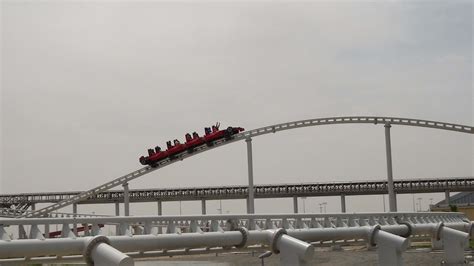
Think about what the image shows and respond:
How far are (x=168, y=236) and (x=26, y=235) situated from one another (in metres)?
5.17

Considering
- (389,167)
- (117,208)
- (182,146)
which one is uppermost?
(182,146)

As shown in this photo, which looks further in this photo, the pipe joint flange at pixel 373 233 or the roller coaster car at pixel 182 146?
the roller coaster car at pixel 182 146

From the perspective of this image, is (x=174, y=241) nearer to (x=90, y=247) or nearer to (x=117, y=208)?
(x=90, y=247)

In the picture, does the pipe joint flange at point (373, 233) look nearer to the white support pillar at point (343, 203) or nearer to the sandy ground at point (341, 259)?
the sandy ground at point (341, 259)

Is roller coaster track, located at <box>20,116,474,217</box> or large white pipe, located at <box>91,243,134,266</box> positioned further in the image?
roller coaster track, located at <box>20,116,474,217</box>

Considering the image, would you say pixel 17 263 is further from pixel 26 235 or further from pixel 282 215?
pixel 282 215

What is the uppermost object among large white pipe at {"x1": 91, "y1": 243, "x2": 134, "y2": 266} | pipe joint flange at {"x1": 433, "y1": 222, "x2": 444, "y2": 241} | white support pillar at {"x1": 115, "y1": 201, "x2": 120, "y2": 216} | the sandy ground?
white support pillar at {"x1": 115, "y1": 201, "x2": 120, "y2": 216}

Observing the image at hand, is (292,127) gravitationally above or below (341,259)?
above

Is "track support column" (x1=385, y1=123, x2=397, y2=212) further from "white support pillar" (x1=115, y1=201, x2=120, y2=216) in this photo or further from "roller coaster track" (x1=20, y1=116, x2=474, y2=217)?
"white support pillar" (x1=115, y1=201, x2=120, y2=216)

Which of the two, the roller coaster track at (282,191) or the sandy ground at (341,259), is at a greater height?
the roller coaster track at (282,191)

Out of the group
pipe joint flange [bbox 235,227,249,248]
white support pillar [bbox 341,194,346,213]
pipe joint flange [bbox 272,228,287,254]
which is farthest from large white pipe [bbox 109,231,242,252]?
white support pillar [bbox 341,194,346,213]

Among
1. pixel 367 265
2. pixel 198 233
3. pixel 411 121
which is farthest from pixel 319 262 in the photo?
pixel 198 233

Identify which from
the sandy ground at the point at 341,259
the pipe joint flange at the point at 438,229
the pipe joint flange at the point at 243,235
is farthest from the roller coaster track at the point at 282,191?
the pipe joint flange at the point at 243,235

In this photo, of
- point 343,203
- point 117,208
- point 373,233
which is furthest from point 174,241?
point 117,208
